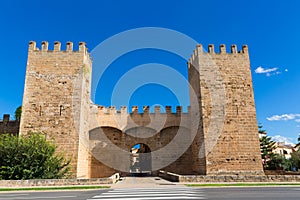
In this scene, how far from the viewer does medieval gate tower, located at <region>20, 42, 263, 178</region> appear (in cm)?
1196

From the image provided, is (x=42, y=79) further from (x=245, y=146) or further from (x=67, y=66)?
(x=245, y=146)

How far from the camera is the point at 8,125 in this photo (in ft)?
49.1

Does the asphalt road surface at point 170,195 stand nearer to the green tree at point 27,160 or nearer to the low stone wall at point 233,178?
the low stone wall at point 233,178

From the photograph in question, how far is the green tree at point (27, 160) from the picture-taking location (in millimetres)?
10078

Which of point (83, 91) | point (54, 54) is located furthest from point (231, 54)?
point (54, 54)

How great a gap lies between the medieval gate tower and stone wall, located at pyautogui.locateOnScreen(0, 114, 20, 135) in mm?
3470

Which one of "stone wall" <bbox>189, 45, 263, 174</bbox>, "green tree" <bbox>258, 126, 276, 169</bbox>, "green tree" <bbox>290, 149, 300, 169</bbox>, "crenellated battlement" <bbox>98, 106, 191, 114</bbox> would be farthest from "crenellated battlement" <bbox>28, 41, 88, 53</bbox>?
"green tree" <bbox>290, 149, 300, 169</bbox>

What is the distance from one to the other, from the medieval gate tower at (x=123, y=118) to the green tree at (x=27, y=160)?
1.23m

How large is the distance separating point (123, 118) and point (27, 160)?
623 cm

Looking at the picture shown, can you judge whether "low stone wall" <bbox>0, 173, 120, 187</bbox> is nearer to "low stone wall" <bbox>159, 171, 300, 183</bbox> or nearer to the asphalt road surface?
the asphalt road surface

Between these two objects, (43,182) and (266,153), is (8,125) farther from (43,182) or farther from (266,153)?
(266,153)

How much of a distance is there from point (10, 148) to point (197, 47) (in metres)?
11.2

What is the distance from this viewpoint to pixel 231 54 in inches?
527

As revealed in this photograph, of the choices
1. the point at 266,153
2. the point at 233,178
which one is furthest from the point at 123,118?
the point at 266,153
